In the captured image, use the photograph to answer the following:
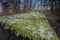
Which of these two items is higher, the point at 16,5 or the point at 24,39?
the point at 16,5

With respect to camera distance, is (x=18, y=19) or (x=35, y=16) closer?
(x=18, y=19)

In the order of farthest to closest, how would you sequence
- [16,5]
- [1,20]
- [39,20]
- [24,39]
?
[16,5], [39,20], [1,20], [24,39]

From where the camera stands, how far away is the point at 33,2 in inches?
147

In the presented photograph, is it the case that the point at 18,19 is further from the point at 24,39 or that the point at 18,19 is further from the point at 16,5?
the point at 16,5

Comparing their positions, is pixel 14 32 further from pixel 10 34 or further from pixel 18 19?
pixel 18 19

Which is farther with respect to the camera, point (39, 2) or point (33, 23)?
point (39, 2)

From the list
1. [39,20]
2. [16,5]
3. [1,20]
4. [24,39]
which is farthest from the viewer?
[16,5]

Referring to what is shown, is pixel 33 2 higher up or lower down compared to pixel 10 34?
higher up

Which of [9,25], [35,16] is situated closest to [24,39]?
[9,25]

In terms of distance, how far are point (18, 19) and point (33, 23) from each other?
0.86 ft

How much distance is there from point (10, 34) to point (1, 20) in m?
0.33

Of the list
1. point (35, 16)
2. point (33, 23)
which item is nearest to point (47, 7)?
point (35, 16)

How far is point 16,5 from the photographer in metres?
3.60

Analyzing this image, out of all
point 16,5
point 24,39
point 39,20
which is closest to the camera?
point 24,39
